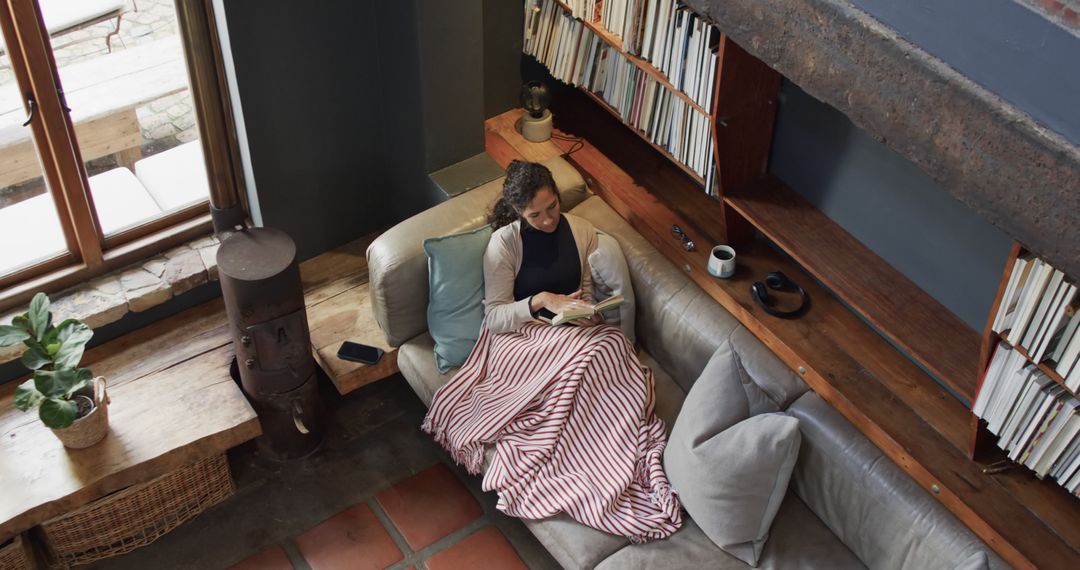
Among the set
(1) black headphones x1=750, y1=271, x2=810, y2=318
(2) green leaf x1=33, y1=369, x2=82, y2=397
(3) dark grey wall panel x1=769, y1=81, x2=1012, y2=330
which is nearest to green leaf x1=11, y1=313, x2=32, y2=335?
(2) green leaf x1=33, y1=369, x2=82, y2=397

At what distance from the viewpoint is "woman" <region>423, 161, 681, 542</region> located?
3.42m

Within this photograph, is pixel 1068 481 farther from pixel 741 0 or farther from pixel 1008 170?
pixel 741 0

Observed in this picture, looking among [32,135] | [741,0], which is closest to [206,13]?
[32,135]

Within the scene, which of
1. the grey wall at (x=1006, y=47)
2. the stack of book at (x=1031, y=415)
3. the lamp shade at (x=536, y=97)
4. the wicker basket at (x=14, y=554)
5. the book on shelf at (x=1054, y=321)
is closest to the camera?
the grey wall at (x=1006, y=47)

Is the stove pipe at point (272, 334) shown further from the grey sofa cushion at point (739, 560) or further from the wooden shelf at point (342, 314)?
the grey sofa cushion at point (739, 560)

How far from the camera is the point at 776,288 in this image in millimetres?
3734

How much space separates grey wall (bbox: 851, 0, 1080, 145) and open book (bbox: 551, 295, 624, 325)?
69.1 inches

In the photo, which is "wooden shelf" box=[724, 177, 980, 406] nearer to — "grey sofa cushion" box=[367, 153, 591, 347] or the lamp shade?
"grey sofa cushion" box=[367, 153, 591, 347]

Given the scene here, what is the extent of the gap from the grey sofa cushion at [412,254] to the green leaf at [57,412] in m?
1.08

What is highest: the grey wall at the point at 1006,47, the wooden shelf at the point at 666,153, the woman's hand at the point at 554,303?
the grey wall at the point at 1006,47

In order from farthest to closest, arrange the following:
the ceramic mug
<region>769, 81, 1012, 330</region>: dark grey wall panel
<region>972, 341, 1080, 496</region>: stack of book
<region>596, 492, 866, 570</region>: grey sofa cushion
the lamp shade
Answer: the lamp shade, the ceramic mug, <region>596, 492, 866, 570</region>: grey sofa cushion, <region>769, 81, 1012, 330</region>: dark grey wall panel, <region>972, 341, 1080, 496</region>: stack of book

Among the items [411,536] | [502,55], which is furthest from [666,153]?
[411,536]

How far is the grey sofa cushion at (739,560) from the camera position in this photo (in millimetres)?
3260

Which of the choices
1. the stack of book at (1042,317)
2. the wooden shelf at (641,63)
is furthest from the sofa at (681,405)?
the stack of book at (1042,317)
